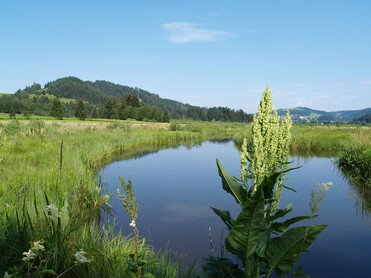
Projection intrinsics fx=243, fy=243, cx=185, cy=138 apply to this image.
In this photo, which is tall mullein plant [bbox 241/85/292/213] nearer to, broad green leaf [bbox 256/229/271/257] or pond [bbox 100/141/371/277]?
broad green leaf [bbox 256/229/271/257]

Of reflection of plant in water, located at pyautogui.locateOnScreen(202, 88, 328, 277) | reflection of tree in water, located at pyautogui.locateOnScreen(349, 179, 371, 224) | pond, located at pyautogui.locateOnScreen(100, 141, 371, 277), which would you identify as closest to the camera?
reflection of plant in water, located at pyautogui.locateOnScreen(202, 88, 328, 277)

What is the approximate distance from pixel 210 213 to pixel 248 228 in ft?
20.1

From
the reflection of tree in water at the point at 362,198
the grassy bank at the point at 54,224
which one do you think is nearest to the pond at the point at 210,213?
the reflection of tree in water at the point at 362,198

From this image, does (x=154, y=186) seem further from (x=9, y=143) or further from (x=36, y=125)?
(x=36, y=125)

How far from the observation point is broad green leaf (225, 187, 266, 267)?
2072 mm

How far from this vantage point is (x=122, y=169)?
46.4 ft

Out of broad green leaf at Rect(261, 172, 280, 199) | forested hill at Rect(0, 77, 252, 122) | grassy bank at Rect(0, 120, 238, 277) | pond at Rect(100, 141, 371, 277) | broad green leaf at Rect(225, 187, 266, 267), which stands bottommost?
pond at Rect(100, 141, 371, 277)

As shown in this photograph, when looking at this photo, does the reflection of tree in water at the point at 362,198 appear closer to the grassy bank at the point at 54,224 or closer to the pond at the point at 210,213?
the pond at the point at 210,213

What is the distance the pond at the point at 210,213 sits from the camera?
5562mm

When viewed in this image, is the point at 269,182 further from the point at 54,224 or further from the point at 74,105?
the point at 74,105

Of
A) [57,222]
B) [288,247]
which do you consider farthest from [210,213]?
[288,247]

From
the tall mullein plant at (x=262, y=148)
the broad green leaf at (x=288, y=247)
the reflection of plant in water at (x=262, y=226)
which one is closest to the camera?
the reflection of plant in water at (x=262, y=226)

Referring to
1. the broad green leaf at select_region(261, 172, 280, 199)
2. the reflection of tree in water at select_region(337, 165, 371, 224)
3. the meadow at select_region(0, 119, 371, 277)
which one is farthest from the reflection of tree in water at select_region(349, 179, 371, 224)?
the broad green leaf at select_region(261, 172, 280, 199)

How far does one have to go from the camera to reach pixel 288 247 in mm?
2330
